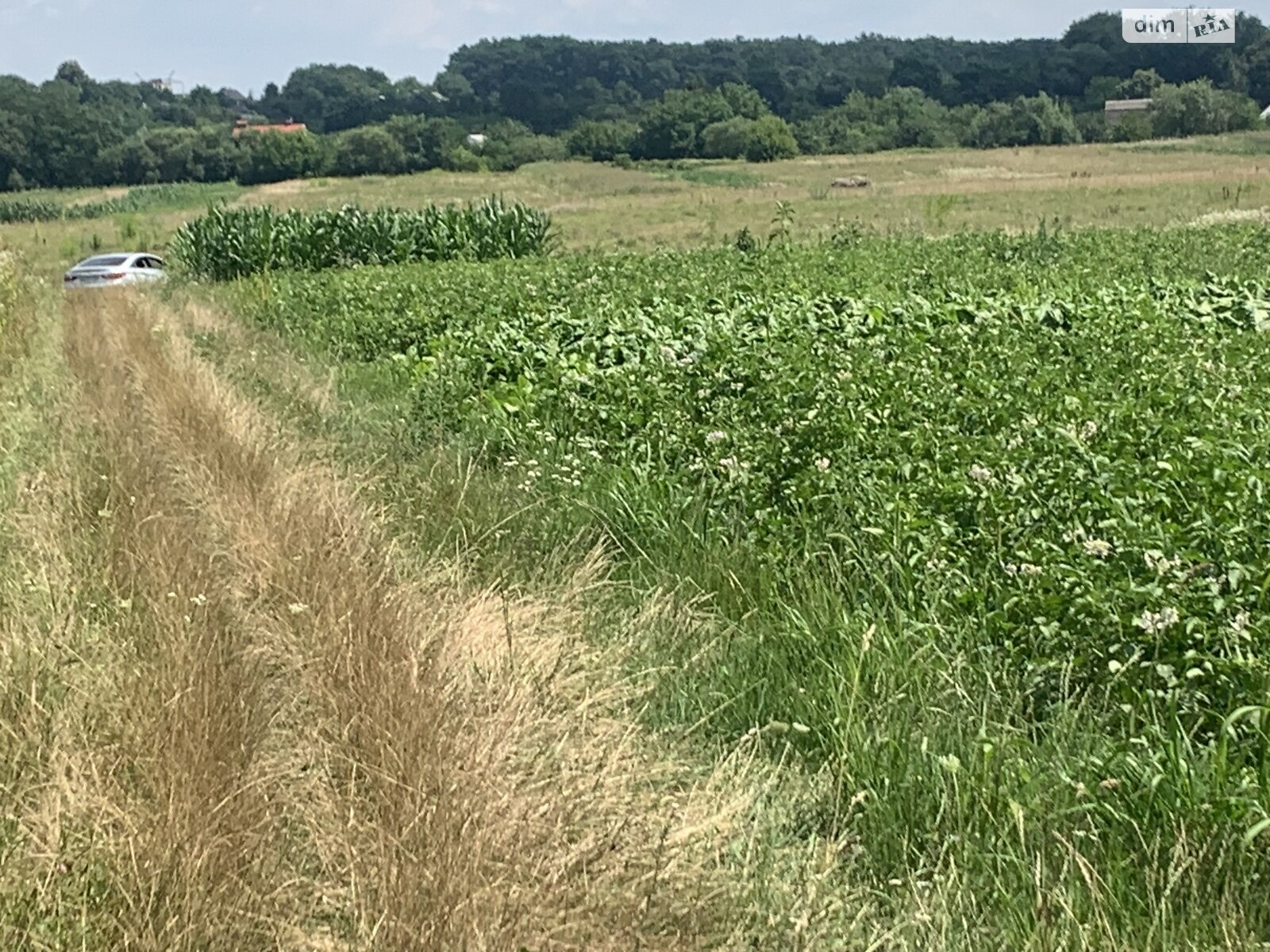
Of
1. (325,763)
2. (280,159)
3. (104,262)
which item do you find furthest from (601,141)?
(325,763)

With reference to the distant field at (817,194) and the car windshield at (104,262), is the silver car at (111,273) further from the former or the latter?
the distant field at (817,194)

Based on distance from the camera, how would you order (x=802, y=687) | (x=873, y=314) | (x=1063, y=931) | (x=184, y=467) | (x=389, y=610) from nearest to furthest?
1. (x=1063, y=931)
2. (x=802, y=687)
3. (x=389, y=610)
4. (x=184, y=467)
5. (x=873, y=314)

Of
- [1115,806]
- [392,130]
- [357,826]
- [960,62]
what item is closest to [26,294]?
[357,826]

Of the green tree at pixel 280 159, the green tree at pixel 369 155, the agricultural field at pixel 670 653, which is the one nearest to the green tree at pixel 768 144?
the green tree at pixel 369 155

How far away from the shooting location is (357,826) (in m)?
3.15

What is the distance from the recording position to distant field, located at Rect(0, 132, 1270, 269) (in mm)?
33844

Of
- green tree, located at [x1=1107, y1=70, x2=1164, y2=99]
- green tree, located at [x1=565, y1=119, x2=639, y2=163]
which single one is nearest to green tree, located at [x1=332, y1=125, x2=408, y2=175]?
green tree, located at [x1=565, y1=119, x2=639, y2=163]

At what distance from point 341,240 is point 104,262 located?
4.97 meters

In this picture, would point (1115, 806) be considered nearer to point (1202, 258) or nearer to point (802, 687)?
point (802, 687)

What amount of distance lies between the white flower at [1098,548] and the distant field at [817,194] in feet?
69.6

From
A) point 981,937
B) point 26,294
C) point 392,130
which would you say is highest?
point 392,130

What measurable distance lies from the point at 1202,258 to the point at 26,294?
17.9 m

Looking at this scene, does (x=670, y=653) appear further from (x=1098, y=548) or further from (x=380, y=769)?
(x=1098, y=548)

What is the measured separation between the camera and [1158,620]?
3369mm
